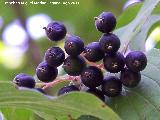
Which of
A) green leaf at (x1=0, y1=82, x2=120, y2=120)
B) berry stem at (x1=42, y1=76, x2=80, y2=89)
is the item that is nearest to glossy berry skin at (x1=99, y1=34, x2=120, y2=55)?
berry stem at (x1=42, y1=76, x2=80, y2=89)

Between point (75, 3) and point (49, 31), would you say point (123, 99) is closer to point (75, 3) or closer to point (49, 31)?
point (49, 31)

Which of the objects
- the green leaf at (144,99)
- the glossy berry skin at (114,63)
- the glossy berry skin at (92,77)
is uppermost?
the glossy berry skin at (114,63)

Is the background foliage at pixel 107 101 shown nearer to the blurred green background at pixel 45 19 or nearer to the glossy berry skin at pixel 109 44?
the glossy berry skin at pixel 109 44

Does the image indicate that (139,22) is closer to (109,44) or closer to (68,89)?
(109,44)

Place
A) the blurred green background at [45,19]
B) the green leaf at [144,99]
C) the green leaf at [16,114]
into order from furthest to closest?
the blurred green background at [45,19], the green leaf at [16,114], the green leaf at [144,99]

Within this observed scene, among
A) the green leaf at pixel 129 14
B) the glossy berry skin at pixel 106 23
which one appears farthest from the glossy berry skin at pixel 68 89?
the green leaf at pixel 129 14

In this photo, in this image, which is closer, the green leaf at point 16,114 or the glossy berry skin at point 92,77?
the glossy berry skin at point 92,77

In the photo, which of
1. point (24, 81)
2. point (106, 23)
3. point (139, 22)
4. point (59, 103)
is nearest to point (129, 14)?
point (139, 22)
